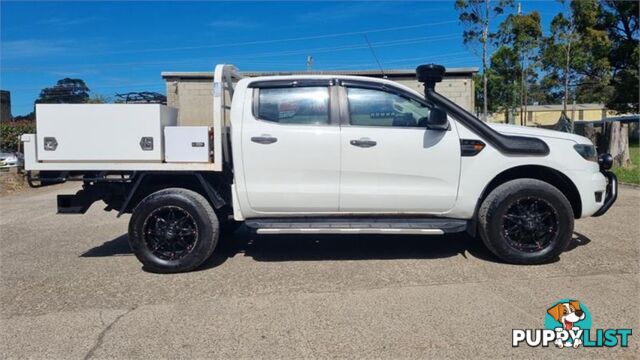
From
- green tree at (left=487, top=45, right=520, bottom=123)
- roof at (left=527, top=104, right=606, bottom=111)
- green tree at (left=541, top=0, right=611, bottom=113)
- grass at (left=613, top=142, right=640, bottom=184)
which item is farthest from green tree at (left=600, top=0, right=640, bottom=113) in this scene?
roof at (left=527, top=104, right=606, bottom=111)

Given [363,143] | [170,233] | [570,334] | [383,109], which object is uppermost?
[383,109]

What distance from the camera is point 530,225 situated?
507 centimetres

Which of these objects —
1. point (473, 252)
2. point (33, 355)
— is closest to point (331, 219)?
point (473, 252)

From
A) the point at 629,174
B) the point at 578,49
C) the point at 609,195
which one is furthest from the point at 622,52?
the point at 609,195

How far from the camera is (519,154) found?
5082 mm

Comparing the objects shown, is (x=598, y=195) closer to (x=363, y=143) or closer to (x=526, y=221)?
(x=526, y=221)

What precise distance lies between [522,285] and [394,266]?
1241 mm

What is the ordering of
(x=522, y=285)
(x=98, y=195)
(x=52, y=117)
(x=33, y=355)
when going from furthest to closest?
(x=98, y=195) → (x=52, y=117) → (x=522, y=285) → (x=33, y=355)

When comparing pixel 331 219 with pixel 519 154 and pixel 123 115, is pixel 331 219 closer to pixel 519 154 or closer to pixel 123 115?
pixel 519 154

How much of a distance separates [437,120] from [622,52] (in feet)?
109

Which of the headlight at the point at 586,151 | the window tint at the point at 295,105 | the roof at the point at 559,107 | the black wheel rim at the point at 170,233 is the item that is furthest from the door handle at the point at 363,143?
the roof at the point at 559,107

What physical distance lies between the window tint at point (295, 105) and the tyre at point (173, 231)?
115 cm

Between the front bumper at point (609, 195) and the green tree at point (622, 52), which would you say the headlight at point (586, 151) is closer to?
the front bumper at point (609, 195)

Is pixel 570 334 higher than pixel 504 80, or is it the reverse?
pixel 504 80
